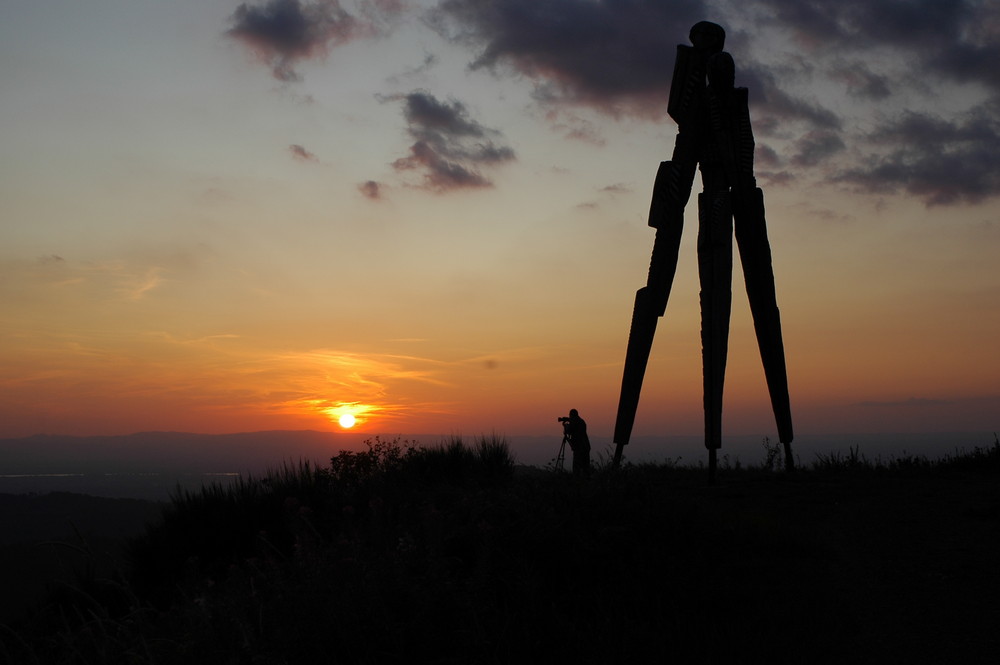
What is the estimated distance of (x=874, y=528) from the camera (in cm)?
931

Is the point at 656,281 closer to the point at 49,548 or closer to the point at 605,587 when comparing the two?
the point at 605,587

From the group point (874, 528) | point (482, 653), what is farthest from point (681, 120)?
point (482, 653)

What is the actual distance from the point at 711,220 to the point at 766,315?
1877 mm

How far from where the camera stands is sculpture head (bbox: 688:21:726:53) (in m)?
12.5

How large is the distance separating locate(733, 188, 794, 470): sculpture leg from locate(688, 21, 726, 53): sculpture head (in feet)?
8.98

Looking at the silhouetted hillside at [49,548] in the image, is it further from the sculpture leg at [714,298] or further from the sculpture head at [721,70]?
the sculpture head at [721,70]

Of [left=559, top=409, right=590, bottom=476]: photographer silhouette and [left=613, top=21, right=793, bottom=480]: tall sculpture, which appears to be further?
[left=559, top=409, right=590, bottom=476]: photographer silhouette

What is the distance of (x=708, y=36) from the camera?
12.5 m

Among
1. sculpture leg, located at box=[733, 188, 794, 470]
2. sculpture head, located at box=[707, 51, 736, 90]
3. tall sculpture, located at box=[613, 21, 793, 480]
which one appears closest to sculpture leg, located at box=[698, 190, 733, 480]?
tall sculpture, located at box=[613, 21, 793, 480]

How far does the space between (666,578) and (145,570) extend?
8.74 meters

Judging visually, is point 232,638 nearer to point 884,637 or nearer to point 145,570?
point 884,637

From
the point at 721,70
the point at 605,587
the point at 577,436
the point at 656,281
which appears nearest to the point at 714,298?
the point at 656,281

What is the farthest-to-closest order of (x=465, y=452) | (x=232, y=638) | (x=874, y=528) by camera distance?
(x=465, y=452) → (x=874, y=528) → (x=232, y=638)

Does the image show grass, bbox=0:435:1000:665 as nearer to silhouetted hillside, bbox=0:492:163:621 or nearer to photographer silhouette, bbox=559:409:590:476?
silhouetted hillside, bbox=0:492:163:621
